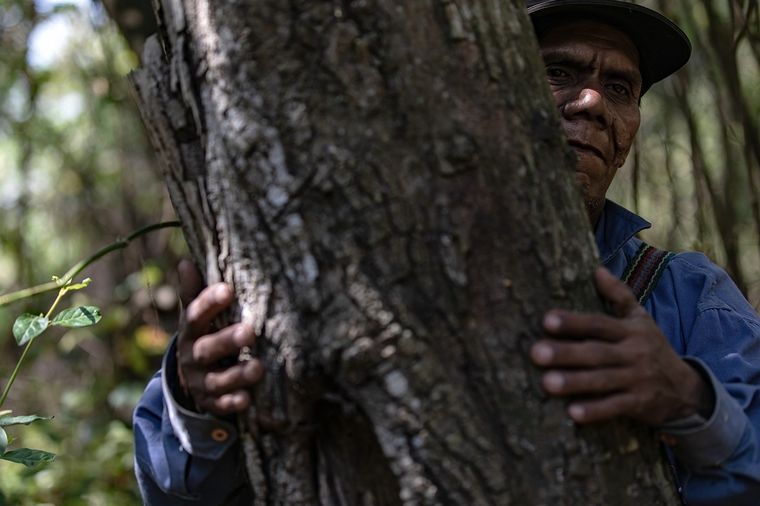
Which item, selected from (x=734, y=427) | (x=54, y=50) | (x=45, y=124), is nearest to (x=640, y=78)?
(x=734, y=427)

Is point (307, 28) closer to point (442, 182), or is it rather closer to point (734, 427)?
point (442, 182)

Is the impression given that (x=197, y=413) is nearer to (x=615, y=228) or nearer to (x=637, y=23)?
(x=615, y=228)

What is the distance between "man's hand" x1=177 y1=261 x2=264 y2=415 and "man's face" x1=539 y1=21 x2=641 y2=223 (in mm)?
1137

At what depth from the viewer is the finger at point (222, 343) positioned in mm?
1396

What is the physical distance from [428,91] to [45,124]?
18.4 feet

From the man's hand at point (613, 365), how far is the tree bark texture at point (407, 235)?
1.2 inches

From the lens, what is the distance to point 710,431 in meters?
1.49

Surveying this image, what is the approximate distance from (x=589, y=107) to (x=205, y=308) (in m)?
1.25

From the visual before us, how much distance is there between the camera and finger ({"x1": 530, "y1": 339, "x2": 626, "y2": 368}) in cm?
131

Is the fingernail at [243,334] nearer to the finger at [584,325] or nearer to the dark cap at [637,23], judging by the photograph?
the finger at [584,325]

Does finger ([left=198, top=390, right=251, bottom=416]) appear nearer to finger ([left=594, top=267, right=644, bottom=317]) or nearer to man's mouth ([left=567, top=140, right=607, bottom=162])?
finger ([left=594, top=267, right=644, bottom=317])

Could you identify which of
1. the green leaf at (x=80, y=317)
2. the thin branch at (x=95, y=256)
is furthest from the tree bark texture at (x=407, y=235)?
the green leaf at (x=80, y=317)

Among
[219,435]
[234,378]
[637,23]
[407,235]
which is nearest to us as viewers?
[407,235]

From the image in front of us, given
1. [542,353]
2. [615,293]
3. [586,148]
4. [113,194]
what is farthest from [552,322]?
[113,194]
